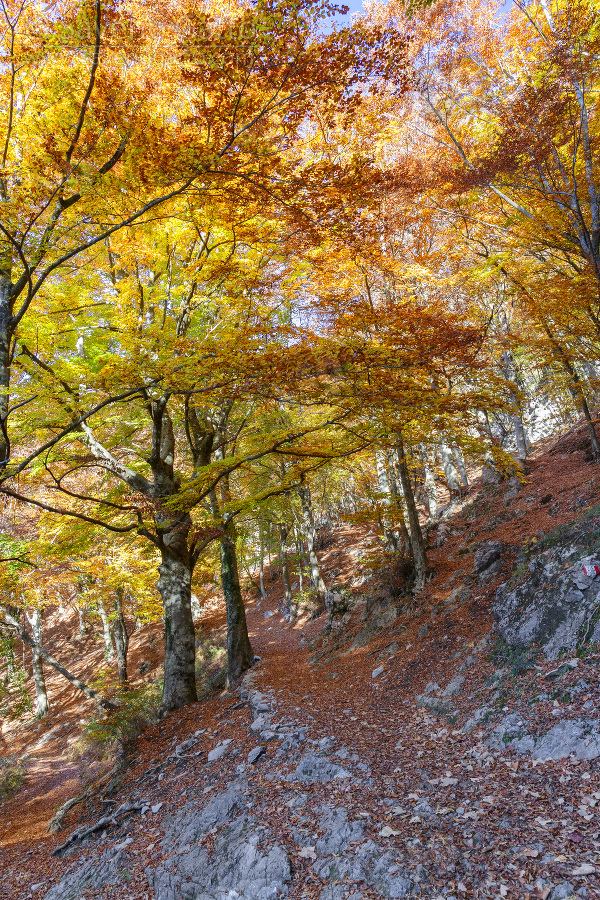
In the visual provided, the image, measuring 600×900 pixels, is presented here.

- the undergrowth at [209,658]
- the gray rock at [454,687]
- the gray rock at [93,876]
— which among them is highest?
the gray rock at [93,876]

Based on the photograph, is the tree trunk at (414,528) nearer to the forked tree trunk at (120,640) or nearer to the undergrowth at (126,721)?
the undergrowth at (126,721)

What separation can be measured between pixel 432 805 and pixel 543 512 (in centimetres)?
801

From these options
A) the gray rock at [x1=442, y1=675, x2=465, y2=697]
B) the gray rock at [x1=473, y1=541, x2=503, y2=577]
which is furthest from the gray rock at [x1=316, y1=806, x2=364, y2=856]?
the gray rock at [x1=473, y1=541, x2=503, y2=577]

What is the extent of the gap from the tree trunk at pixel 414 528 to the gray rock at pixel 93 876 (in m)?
7.22

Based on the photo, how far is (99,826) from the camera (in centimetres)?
599

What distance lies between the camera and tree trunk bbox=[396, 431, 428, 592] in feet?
31.7

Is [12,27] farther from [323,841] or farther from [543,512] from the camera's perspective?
[543,512]

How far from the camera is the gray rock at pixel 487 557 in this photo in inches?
337

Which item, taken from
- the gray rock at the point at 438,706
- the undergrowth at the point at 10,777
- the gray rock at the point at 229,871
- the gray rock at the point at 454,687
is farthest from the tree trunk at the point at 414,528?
Result: the undergrowth at the point at 10,777

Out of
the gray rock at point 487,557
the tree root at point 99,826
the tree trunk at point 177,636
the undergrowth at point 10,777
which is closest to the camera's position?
the tree root at point 99,826

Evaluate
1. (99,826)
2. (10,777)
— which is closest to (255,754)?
(99,826)

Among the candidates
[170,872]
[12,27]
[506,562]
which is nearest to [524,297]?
[506,562]

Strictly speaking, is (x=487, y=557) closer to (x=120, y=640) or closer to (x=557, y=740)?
(x=557, y=740)

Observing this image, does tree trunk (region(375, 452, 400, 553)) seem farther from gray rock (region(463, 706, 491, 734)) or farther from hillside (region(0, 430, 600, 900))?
gray rock (region(463, 706, 491, 734))
